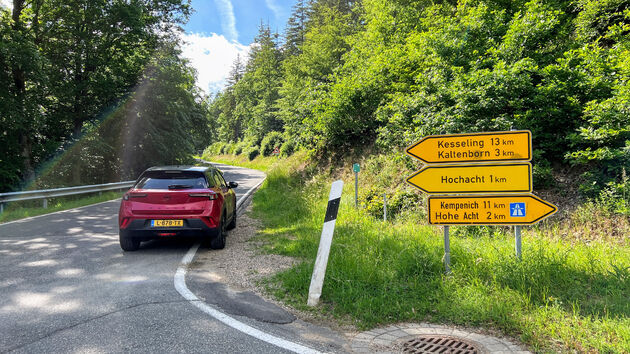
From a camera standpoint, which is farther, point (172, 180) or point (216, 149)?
point (216, 149)

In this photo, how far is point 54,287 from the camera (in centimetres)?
455

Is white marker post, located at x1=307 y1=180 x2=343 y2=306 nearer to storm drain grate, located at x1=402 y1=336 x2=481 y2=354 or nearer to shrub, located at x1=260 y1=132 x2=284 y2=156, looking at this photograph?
storm drain grate, located at x1=402 y1=336 x2=481 y2=354

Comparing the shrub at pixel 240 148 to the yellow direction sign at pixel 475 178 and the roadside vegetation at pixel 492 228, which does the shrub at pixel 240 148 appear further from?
the yellow direction sign at pixel 475 178

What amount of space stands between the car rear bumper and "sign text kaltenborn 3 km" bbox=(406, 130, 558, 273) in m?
3.81

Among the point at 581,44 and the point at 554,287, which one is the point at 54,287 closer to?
the point at 554,287

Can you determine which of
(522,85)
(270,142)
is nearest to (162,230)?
(522,85)

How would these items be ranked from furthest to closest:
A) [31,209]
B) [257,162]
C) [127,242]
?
[257,162]
[31,209]
[127,242]

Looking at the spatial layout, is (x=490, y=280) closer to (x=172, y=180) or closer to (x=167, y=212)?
(x=167, y=212)

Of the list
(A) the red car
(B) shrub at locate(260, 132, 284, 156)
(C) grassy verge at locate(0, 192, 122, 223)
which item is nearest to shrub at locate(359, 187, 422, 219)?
(A) the red car

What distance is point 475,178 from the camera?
4727 millimetres

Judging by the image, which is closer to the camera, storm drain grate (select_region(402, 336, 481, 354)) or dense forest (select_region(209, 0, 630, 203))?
storm drain grate (select_region(402, 336, 481, 354))

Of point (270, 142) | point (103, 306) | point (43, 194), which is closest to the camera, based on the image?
point (103, 306)

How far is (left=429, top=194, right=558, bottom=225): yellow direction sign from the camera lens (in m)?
4.46

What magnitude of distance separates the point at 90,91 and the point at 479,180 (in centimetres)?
2076
